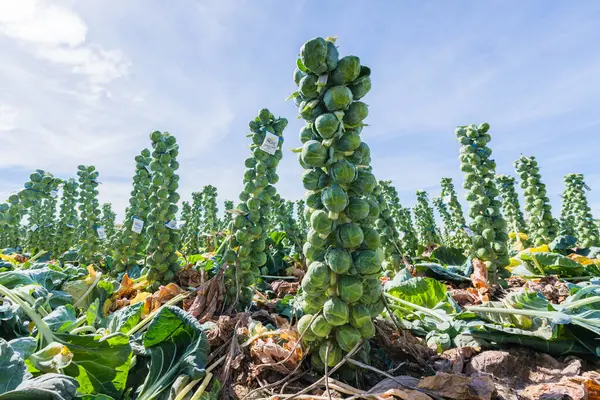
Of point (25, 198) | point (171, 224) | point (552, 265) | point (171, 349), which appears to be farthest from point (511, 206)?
point (25, 198)

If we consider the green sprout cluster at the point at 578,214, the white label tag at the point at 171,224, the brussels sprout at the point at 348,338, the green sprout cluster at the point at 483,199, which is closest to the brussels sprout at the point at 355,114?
the brussels sprout at the point at 348,338

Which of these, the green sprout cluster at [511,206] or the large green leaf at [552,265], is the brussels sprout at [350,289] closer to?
the large green leaf at [552,265]

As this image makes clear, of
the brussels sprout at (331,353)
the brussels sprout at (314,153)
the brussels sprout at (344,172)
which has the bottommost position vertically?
the brussels sprout at (331,353)

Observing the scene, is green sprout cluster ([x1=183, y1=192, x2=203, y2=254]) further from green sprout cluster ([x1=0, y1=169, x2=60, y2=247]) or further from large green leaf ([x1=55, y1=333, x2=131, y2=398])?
large green leaf ([x1=55, y1=333, x2=131, y2=398])

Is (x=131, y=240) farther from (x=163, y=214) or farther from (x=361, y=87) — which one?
(x=361, y=87)

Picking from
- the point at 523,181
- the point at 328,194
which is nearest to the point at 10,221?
the point at 328,194

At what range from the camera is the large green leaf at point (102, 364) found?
1695 millimetres

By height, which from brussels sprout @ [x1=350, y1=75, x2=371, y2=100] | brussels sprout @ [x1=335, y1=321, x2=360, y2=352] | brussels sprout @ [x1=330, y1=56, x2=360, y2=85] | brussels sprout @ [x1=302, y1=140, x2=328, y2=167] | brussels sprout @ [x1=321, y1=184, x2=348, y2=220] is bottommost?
brussels sprout @ [x1=335, y1=321, x2=360, y2=352]

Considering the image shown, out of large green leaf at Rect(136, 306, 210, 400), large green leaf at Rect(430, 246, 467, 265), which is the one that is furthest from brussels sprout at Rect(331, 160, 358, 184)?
large green leaf at Rect(430, 246, 467, 265)

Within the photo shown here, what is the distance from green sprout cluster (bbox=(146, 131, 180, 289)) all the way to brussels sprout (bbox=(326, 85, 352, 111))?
2.73 m

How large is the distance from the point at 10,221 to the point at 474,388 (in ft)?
12.0

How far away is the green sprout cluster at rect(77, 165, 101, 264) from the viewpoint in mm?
5914

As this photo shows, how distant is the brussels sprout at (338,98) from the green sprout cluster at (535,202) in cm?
550

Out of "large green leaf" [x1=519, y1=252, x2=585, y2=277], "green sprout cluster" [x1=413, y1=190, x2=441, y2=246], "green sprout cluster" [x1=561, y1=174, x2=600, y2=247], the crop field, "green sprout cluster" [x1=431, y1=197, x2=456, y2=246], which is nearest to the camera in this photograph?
the crop field
